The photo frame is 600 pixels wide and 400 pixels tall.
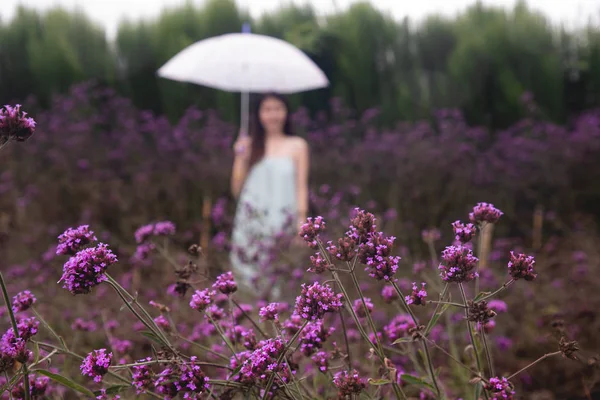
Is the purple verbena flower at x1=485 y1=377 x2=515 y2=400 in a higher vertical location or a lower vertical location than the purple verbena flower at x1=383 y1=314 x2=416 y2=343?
higher

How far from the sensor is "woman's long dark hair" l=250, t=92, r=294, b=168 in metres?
4.74

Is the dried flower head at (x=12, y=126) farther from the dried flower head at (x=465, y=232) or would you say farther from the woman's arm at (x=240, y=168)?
the woman's arm at (x=240, y=168)

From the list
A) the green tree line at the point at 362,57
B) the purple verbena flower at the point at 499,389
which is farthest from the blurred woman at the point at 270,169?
the purple verbena flower at the point at 499,389

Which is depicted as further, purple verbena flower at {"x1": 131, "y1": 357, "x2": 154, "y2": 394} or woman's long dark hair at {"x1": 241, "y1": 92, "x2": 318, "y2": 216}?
woman's long dark hair at {"x1": 241, "y1": 92, "x2": 318, "y2": 216}

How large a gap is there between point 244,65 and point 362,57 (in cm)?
305

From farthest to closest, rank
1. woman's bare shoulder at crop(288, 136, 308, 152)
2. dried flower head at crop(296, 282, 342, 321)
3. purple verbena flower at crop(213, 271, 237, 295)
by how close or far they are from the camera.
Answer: woman's bare shoulder at crop(288, 136, 308, 152) → purple verbena flower at crop(213, 271, 237, 295) → dried flower head at crop(296, 282, 342, 321)

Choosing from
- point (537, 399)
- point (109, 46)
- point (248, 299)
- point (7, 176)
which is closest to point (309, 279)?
point (248, 299)

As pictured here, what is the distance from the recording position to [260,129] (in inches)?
191

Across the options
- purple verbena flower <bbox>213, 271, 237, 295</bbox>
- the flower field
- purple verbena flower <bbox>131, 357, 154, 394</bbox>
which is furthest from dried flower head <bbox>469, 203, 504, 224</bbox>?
purple verbena flower <bbox>131, 357, 154, 394</bbox>

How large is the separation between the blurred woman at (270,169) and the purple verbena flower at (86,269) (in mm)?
Result: 3020

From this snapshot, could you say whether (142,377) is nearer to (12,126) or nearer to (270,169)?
(12,126)

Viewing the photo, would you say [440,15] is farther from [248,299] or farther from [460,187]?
[248,299]

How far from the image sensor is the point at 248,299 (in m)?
3.27

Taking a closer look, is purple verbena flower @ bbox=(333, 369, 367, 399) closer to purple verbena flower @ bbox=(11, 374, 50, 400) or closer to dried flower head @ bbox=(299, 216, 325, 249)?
dried flower head @ bbox=(299, 216, 325, 249)
